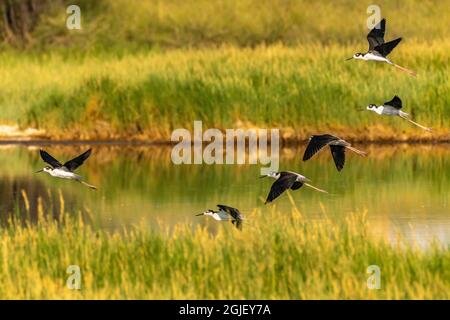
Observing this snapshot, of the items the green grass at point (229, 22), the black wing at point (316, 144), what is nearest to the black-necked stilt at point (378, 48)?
the black wing at point (316, 144)

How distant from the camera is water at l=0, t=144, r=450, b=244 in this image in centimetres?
1889

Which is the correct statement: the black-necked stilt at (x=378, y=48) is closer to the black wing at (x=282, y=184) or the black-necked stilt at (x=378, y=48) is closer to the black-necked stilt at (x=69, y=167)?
the black wing at (x=282, y=184)

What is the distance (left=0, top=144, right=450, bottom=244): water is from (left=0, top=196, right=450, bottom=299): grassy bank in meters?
2.31

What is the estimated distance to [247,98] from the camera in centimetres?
2952

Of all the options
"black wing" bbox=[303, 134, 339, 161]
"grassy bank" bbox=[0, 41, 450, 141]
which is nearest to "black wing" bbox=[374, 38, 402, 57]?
"black wing" bbox=[303, 134, 339, 161]

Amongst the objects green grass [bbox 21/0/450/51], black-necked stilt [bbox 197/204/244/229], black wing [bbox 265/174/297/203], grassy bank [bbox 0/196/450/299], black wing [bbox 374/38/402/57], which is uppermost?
green grass [bbox 21/0/450/51]

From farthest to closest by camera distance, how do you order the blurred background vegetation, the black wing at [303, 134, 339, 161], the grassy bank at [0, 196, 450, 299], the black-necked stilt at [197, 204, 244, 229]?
the blurred background vegetation
the black-necked stilt at [197, 204, 244, 229]
the black wing at [303, 134, 339, 161]
the grassy bank at [0, 196, 450, 299]

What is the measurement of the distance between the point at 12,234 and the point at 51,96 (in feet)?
52.2

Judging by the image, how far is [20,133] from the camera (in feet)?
97.0

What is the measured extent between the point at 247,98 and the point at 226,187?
706cm

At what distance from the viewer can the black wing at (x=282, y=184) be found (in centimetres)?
1330

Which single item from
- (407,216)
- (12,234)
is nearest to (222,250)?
(12,234)

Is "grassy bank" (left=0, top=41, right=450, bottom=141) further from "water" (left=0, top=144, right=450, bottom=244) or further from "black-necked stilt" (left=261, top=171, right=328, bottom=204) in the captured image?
"black-necked stilt" (left=261, top=171, right=328, bottom=204)

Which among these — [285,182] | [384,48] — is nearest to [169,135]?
[384,48]
